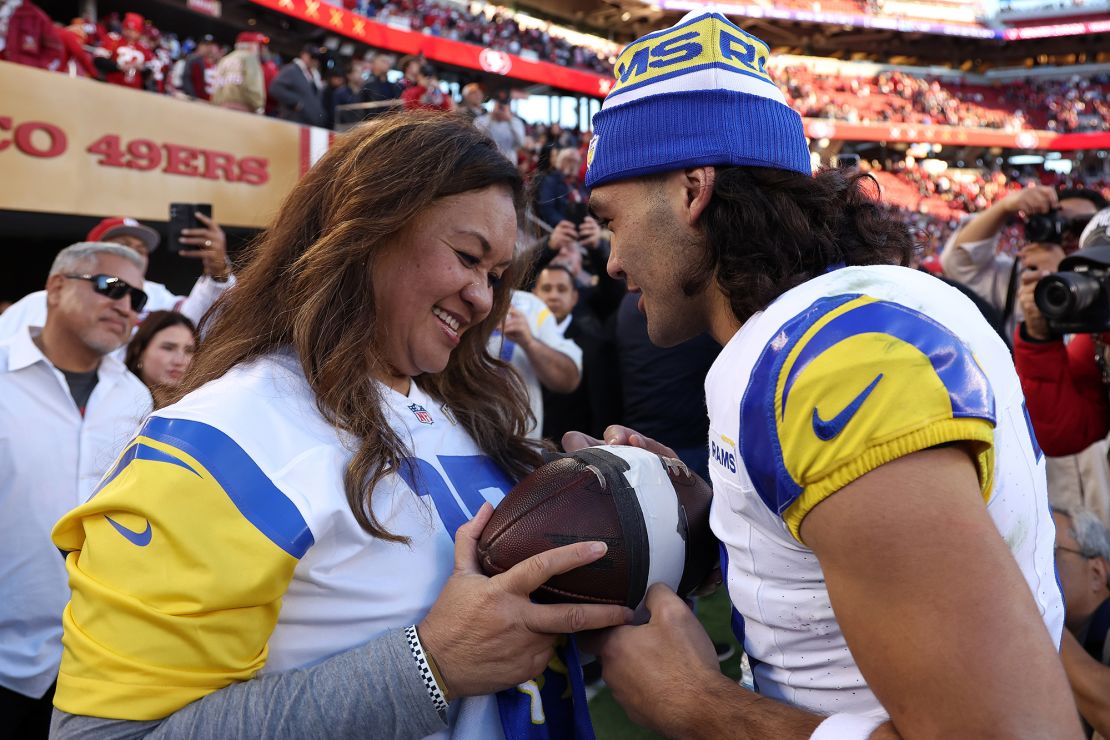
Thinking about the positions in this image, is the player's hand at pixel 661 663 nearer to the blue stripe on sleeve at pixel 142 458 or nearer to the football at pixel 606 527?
the football at pixel 606 527

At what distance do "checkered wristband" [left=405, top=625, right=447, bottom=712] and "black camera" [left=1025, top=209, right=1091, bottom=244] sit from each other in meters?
3.43

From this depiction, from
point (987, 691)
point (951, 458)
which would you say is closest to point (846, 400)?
point (951, 458)

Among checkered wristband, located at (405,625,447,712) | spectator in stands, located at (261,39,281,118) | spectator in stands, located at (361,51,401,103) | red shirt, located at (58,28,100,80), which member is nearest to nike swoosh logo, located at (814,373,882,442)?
checkered wristband, located at (405,625,447,712)

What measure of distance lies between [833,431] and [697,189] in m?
0.61

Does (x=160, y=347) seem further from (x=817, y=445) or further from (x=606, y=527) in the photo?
(x=817, y=445)

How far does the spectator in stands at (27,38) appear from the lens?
289 inches

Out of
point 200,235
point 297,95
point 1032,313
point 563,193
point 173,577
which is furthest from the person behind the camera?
point 297,95

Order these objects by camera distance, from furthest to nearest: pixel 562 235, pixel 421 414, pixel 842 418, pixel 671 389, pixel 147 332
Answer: pixel 562 235 → pixel 671 389 → pixel 147 332 → pixel 421 414 → pixel 842 418

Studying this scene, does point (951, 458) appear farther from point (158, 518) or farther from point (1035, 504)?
point (158, 518)

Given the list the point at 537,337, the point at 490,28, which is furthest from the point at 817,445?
the point at 490,28

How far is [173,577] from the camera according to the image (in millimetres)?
1130

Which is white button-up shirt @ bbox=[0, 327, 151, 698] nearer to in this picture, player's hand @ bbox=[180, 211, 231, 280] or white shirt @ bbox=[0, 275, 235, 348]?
white shirt @ bbox=[0, 275, 235, 348]

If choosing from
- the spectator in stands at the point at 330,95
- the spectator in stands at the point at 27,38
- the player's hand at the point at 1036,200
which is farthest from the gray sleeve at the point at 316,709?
the spectator in stands at the point at 330,95

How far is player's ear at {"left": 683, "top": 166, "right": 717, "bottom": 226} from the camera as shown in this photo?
4.57ft
